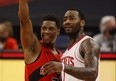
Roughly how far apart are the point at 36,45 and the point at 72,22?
1.54 feet

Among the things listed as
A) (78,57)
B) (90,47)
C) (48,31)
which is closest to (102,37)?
(48,31)

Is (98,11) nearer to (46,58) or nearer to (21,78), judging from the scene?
(21,78)

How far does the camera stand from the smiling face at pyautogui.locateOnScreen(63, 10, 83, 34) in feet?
16.6

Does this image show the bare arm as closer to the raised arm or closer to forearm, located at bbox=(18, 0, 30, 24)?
the raised arm

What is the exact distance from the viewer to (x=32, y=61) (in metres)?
5.11

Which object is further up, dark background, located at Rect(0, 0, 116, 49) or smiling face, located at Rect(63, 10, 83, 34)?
smiling face, located at Rect(63, 10, 83, 34)

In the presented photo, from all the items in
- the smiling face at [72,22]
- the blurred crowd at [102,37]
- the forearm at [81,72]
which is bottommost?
the blurred crowd at [102,37]

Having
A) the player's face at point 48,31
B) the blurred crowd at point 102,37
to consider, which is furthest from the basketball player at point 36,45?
the blurred crowd at point 102,37

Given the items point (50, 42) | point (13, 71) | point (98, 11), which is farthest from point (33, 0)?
point (50, 42)

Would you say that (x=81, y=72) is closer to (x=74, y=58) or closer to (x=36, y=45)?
(x=74, y=58)

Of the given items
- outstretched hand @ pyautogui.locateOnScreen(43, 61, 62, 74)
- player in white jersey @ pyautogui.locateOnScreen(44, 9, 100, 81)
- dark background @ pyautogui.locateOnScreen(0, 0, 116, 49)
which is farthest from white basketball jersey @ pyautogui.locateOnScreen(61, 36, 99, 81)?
dark background @ pyautogui.locateOnScreen(0, 0, 116, 49)

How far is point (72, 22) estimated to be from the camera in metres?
5.06

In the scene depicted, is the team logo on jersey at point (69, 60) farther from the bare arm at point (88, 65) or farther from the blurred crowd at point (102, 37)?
the blurred crowd at point (102, 37)

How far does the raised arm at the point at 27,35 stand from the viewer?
16.4ft
